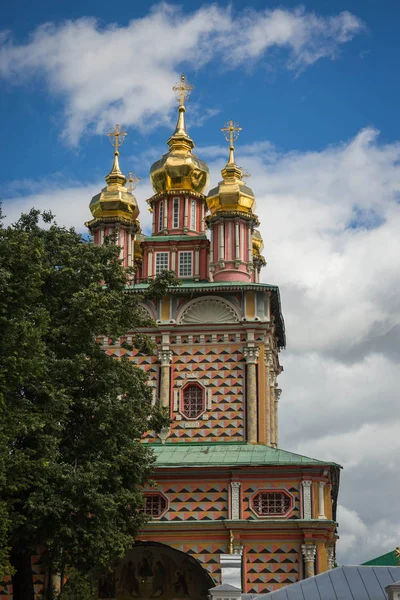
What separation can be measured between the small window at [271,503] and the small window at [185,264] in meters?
8.30

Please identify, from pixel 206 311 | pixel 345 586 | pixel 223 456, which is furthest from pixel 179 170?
pixel 345 586

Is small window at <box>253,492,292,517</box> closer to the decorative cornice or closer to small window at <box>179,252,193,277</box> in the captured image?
the decorative cornice

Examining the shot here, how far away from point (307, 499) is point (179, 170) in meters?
12.3

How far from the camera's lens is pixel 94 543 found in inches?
728

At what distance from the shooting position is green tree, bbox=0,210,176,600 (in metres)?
18.0

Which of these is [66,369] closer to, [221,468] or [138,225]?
[221,468]

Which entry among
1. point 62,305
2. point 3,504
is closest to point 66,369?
point 62,305

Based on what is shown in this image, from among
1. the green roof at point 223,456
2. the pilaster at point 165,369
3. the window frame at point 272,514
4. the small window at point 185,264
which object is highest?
the small window at point 185,264

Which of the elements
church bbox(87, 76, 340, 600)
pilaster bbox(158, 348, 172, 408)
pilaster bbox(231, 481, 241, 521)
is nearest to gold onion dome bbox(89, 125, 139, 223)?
church bbox(87, 76, 340, 600)

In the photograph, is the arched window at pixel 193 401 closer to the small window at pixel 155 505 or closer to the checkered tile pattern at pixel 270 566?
the small window at pixel 155 505

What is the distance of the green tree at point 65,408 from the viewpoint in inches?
707

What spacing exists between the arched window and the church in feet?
0.09

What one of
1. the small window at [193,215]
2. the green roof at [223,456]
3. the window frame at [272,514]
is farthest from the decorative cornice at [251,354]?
the small window at [193,215]

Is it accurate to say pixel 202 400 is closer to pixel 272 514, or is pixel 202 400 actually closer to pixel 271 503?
pixel 271 503
